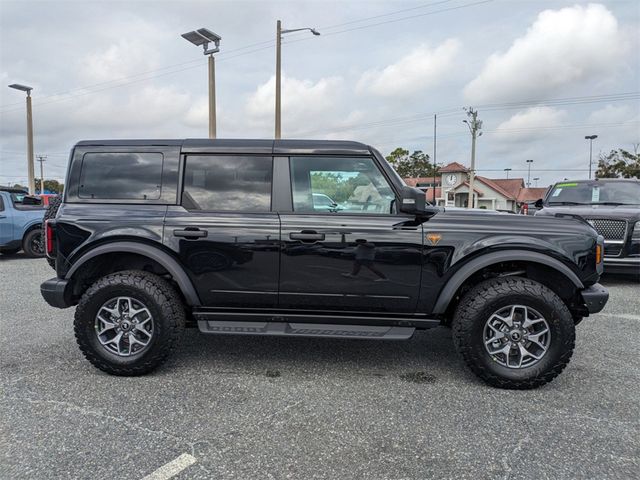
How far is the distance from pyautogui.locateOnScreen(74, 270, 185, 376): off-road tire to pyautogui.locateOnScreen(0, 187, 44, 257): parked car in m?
7.40

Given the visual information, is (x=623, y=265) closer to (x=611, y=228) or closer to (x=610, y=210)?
(x=611, y=228)

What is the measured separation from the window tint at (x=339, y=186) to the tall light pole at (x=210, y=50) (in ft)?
30.4

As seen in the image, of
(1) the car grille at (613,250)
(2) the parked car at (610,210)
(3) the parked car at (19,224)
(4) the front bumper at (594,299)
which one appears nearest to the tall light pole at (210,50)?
(3) the parked car at (19,224)

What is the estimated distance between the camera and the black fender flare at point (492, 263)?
3279mm

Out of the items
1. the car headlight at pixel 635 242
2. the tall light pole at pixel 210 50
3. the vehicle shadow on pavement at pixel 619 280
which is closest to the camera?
the car headlight at pixel 635 242

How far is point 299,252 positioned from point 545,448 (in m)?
2.01

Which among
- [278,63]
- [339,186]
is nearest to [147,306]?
[339,186]

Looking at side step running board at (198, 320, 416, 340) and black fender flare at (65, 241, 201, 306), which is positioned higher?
black fender flare at (65, 241, 201, 306)

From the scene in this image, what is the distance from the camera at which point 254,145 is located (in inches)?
141

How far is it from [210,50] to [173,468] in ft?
37.3

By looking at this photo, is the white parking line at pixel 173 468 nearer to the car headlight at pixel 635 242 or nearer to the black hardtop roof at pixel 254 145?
the black hardtop roof at pixel 254 145

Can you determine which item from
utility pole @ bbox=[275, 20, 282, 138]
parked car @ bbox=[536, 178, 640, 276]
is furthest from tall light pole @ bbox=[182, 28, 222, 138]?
parked car @ bbox=[536, 178, 640, 276]

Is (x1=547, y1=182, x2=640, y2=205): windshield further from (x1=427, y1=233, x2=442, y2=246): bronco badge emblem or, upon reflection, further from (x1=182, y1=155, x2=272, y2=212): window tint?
(x1=182, y1=155, x2=272, y2=212): window tint

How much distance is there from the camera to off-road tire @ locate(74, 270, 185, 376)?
3.40 m
